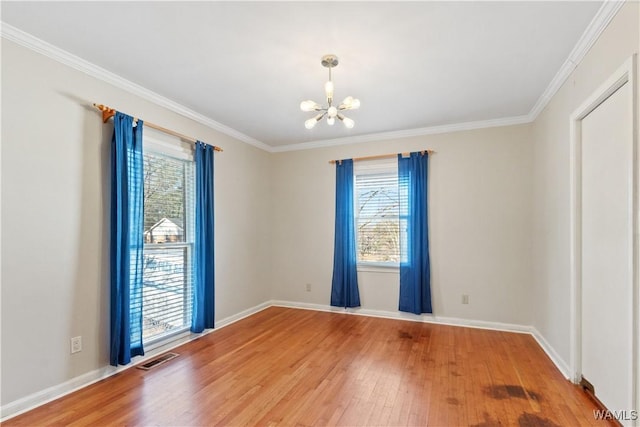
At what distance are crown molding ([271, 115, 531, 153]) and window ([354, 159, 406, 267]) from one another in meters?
0.38

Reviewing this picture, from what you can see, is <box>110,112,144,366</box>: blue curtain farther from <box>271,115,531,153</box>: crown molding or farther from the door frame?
the door frame

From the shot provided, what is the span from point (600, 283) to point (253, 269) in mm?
4078

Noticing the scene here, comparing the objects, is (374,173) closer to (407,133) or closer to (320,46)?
(407,133)

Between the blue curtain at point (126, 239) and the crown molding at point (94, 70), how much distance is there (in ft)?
1.14

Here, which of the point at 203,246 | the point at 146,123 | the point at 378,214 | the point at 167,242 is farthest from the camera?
the point at 378,214

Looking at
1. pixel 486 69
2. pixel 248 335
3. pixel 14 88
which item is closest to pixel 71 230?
pixel 14 88

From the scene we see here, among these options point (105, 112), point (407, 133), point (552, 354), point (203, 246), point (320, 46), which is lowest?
point (552, 354)

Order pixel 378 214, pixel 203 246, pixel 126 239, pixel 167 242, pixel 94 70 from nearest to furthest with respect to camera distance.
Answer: pixel 94 70 < pixel 126 239 < pixel 167 242 < pixel 203 246 < pixel 378 214

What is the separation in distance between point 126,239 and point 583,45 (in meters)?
4.05

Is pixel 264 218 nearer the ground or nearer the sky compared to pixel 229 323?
nearer the sky

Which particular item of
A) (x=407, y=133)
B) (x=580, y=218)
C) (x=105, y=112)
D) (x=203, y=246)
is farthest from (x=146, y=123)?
(x=580, y=218)

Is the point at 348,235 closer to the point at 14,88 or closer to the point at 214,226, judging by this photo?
the point at 214,226

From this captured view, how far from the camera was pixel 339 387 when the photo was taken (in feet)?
8.52

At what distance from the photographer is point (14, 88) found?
2246 mm
